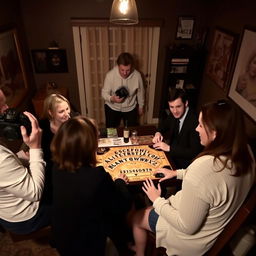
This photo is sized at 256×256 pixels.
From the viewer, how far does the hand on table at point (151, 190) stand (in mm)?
1521

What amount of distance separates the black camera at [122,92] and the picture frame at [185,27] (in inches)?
54.1

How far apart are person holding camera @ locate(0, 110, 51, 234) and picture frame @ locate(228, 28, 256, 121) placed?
227 centimetres

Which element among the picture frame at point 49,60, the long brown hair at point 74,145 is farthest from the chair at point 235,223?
the picture frame at point 49,60

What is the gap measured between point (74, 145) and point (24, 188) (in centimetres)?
42

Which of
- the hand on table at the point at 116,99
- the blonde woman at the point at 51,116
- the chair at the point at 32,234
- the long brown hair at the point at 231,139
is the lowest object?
the chair at the point at 32,234

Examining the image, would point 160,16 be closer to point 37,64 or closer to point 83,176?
point 37,64

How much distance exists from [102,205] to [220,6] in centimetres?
326

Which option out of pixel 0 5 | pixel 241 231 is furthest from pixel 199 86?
pixel 0 5

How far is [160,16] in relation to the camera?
11.1 ft

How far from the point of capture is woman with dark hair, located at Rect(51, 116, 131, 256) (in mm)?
1118

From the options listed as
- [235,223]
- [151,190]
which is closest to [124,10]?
[151,190]

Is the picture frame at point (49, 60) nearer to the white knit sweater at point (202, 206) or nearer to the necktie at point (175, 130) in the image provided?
the necktie at point (175, 130)

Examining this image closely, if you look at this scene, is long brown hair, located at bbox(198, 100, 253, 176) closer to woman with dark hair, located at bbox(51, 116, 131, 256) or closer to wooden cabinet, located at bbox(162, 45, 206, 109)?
woman with dark hair, located at bbox(51, 116, 131, 256)

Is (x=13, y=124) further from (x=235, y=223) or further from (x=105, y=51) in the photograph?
(x=105, y=51)
